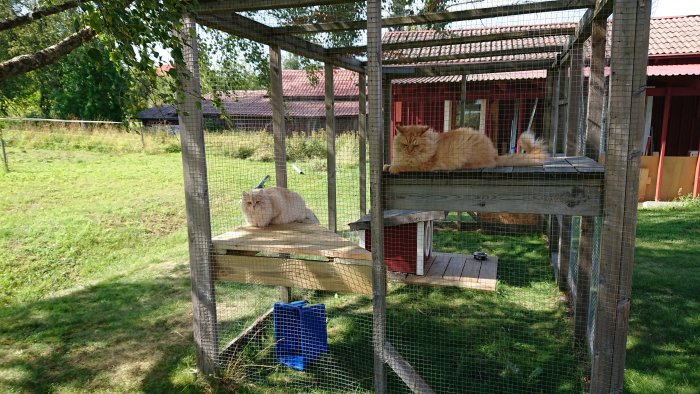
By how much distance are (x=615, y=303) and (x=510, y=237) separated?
5.07m

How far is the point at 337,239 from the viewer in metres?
3.46

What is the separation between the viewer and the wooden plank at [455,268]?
5.11 meters

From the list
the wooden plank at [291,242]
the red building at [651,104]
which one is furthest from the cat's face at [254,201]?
the red building at [651,104]

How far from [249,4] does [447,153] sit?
1641mm

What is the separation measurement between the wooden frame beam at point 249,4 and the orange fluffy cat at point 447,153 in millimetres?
1015

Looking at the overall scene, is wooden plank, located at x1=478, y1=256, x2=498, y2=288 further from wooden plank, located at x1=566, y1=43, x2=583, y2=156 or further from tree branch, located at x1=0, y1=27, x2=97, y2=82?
tree branch, located at x1=0, y1=27, x2=97, y2=82

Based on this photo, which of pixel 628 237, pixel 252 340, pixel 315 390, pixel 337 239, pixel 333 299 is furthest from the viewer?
pixel 333 299

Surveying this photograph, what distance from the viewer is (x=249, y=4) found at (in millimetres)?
2764

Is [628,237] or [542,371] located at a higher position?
[628,237]

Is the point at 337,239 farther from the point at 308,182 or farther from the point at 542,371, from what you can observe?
the point at 308,182

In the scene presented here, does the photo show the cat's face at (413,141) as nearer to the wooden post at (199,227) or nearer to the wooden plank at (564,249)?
the wooden post at (199,227)

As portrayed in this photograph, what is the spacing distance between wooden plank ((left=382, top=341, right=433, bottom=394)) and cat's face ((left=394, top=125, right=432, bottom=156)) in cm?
135

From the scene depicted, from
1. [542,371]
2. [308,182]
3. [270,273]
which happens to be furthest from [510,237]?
[270,273]

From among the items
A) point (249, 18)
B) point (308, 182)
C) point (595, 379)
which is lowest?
point (595, 379)
